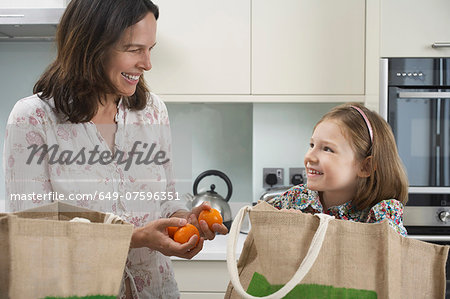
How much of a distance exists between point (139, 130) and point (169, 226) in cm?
35

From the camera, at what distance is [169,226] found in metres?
1.03

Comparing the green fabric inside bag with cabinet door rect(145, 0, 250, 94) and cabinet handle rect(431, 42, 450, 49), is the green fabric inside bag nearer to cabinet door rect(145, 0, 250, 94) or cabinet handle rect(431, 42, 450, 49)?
cabinet handle rect(431, 42, 450, 49)

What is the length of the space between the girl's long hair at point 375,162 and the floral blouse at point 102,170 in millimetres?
456

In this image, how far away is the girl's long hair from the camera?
116cm

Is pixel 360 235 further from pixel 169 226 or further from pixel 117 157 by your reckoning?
pixel 117 157

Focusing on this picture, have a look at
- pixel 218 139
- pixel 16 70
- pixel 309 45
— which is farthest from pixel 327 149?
pixel 16 70

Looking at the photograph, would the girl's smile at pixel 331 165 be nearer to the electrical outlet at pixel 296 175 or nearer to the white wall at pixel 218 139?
the electrical outlet at pixel 296 175

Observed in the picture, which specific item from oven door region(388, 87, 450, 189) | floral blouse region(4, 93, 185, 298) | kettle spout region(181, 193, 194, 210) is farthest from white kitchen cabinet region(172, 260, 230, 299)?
oven door region(388, 87, 450, 189)

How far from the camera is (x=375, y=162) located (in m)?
1.17

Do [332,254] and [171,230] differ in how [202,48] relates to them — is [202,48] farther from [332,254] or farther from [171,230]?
[332,254]

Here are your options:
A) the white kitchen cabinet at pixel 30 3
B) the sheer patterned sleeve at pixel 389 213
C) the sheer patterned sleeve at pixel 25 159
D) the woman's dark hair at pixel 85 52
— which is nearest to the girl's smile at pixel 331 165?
the sheer patterned sleeve at pixel 389 213

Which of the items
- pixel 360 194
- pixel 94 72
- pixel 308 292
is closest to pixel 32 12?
pixel 94 72

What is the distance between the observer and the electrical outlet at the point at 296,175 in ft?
8.16

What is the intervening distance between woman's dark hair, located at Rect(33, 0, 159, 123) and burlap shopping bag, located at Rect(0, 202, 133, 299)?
0.52 meters
